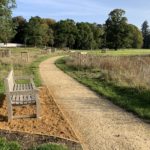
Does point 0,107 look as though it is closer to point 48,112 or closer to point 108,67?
point 48,112

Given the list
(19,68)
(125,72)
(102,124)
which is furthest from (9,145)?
(19,68)

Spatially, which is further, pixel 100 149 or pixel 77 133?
pixel 77 133

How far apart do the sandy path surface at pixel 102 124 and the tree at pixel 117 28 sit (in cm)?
8218

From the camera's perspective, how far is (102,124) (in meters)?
9.05

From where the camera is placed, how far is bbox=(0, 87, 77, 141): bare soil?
26.5 ft

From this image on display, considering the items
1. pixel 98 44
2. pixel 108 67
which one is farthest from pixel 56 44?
pixel 108 67

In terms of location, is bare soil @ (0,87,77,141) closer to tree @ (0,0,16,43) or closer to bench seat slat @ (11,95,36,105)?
bench seat slat @ (11,95,36,105)

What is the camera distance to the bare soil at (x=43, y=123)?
806cm

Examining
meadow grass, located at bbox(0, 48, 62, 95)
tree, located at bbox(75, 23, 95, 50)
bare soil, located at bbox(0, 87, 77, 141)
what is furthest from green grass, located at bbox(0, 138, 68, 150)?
tree, located at bbox(75, 23, 95, 50)

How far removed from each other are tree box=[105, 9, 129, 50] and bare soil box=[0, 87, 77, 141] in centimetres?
8441

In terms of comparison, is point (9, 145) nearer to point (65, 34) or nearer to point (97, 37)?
point (65, 34)

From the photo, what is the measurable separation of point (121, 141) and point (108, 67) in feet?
57.0

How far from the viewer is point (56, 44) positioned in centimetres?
10100

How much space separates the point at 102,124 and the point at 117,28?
283ft
